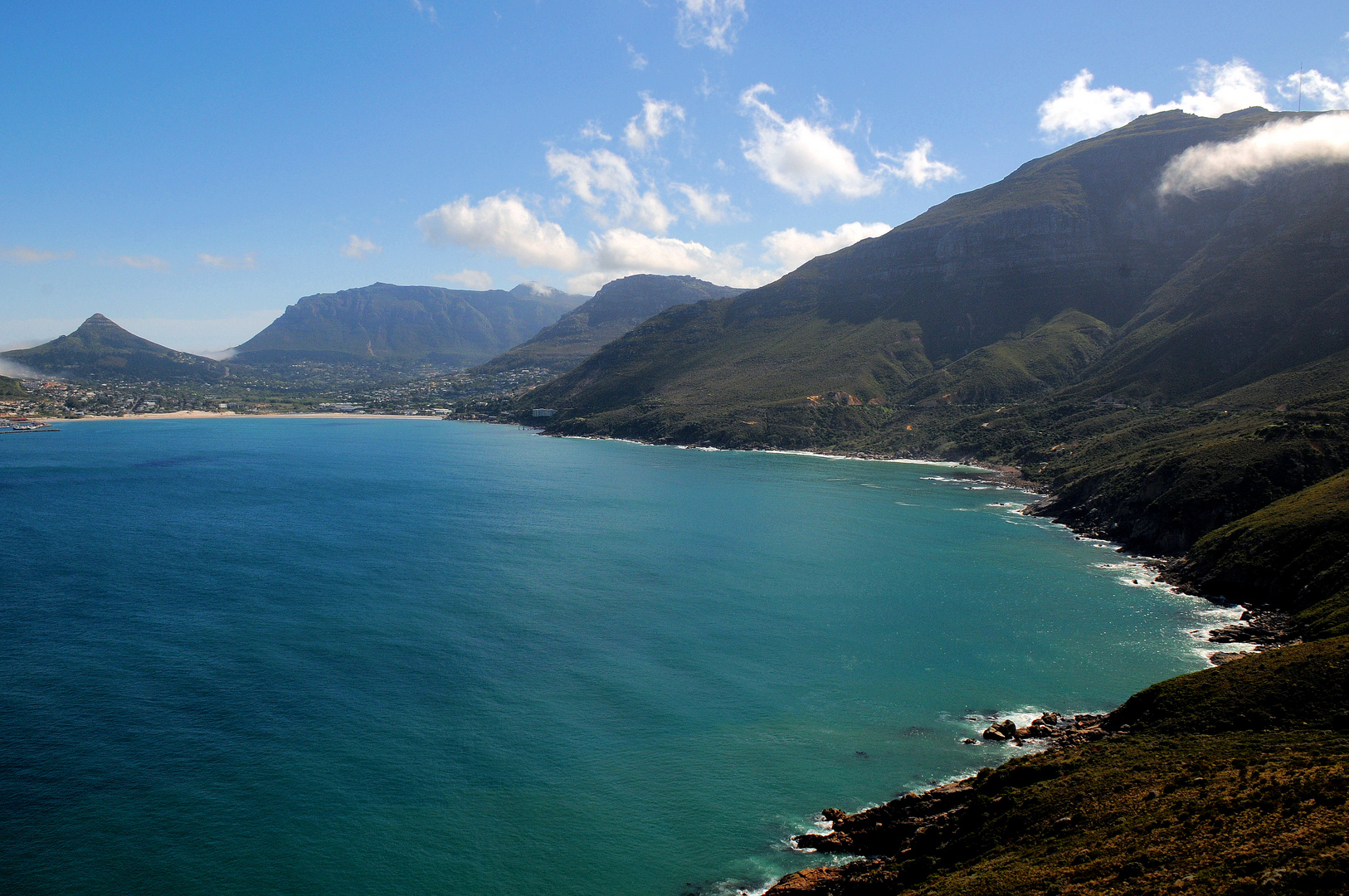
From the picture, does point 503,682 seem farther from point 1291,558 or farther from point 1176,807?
point 1291,558

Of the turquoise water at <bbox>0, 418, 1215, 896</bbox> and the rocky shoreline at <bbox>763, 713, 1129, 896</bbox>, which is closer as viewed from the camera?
the rocky shoreline at <bbox>763, 713, 1129, 896</bbox>

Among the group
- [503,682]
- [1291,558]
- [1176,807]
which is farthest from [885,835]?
[1291,558]

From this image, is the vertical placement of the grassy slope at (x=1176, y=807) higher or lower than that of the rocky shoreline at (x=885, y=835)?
higher

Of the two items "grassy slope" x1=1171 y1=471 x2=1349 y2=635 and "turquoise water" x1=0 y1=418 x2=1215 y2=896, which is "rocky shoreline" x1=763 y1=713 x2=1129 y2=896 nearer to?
"turquoise water" x1=0 y1=418 x2=1215 y2=896

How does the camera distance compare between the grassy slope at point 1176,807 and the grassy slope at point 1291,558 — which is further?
the grassy slope at point 1291,558

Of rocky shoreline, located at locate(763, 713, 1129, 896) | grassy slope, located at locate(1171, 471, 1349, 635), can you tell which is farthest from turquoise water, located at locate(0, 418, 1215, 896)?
grassy slope, located at locate(1171, 471, 1349, 635)

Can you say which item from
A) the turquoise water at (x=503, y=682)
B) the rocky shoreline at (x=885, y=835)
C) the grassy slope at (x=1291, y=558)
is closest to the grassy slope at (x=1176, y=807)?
the rocky shoreline at (x=885, y=835)

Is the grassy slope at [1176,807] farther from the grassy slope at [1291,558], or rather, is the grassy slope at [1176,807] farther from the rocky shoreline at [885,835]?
the grassy slope at [1291,558]
